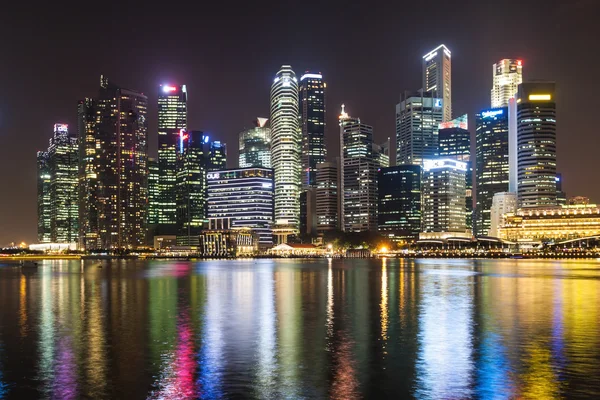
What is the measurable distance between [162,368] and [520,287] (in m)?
58.9

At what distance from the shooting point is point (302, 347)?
33.0 m

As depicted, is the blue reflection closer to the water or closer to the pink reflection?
the water

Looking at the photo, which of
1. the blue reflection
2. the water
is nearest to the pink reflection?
the water

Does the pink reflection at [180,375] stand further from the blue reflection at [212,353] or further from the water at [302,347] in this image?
the blue reflection at [212,353]

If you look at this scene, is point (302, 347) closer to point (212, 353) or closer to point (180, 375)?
point (212, 353)

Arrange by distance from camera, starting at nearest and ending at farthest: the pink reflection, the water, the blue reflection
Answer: the pink reflection, the blue reflection, the water

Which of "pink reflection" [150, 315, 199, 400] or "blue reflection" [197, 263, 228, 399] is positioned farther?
"blue reflection" [197, 263, 228, 399]

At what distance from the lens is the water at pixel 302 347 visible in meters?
24.4

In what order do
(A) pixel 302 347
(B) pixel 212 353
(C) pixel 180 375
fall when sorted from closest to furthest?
(C) pixel 180 375 < (B) pixel 212 353 < (A) pixel 302 347

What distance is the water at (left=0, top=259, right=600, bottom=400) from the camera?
24375 millimetres

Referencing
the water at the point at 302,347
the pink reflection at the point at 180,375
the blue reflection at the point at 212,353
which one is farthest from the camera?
the water at the point at 302,347

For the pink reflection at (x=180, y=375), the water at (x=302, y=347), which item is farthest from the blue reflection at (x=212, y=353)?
the pink reflection at (x=180, y=375)

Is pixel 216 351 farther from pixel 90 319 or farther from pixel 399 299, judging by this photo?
pixel 399 299

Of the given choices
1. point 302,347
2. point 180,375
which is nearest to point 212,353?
point 302,347
